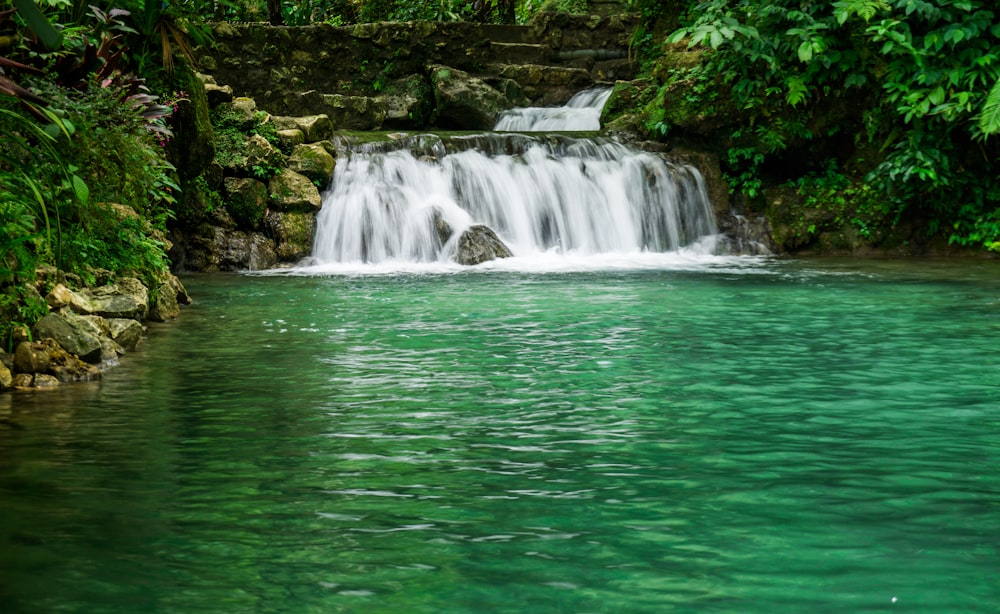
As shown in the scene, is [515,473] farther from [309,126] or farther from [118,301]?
[309,126]

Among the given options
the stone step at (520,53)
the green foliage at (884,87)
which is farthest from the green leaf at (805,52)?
the stone step at (520,53)

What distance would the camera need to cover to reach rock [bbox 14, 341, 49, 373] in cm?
602

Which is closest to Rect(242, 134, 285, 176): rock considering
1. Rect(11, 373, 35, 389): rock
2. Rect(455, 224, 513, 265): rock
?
Rect(455, 224, 513, 265): rock

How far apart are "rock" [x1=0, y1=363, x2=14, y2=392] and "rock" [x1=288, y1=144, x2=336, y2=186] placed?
9.83 m

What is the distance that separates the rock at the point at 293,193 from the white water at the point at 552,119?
18.3ft

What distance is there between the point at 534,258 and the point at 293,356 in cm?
820

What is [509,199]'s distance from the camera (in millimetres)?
15719

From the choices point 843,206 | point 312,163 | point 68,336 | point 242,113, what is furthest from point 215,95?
point 68,336

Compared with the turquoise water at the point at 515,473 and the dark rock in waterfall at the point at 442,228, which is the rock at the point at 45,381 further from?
the dark rock in waterfall at the point at 442,228

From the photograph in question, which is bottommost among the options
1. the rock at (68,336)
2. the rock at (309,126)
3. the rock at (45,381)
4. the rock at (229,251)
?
the rock at (45,381)

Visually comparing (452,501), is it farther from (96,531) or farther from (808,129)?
(808,129)

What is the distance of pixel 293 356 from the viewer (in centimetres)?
689

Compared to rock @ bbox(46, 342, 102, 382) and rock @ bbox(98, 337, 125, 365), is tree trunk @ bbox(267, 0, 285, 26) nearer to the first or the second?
rock @ bbox(98, 337, 125, 365)

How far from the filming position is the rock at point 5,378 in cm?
579
